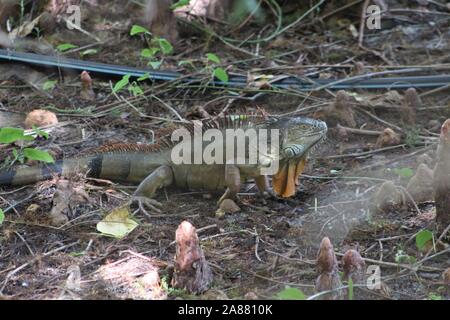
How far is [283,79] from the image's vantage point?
7.78 meters

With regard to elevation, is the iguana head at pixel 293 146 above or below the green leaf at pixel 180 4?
below

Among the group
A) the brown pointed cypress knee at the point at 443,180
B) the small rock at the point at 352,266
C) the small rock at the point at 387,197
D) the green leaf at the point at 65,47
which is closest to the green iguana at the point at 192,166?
the small rock at the point at 387,197

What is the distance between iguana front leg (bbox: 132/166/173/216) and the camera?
5.56 meters

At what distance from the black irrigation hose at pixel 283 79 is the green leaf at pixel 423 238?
122 inches

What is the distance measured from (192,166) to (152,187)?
362mm

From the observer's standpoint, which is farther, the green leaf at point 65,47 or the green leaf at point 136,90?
the green leaf at point 65,47

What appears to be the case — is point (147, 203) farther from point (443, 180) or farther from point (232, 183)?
point (443, 180)

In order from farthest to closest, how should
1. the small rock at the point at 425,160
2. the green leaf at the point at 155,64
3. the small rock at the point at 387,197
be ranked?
the green leaf at the point at 155,64 → the small rock at the point at 425,160 → the small rock at the point at 387,197

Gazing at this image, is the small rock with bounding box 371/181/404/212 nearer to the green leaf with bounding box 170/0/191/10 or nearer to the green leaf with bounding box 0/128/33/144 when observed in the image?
the green leaf with bounding box 0/128/33/144

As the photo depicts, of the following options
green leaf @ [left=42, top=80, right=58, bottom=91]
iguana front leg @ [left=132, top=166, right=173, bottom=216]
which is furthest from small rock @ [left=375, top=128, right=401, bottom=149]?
green leaf @ [left=42, top=80, right=58, bottom=91]

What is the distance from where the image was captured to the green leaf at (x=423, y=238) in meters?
4.71

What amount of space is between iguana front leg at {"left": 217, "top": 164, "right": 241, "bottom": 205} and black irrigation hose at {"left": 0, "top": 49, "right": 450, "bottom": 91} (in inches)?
86.8

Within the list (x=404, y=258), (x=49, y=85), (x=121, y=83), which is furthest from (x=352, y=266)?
(x=49, y=85)

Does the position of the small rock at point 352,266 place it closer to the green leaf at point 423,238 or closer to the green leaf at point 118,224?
the green leaf at point 423,238
